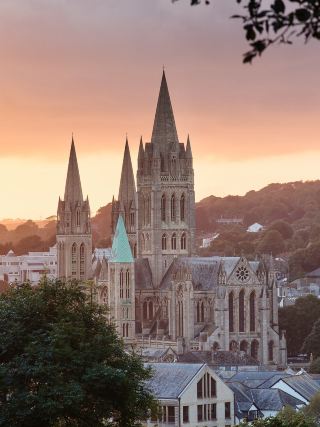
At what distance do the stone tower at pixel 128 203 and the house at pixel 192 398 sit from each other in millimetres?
67724

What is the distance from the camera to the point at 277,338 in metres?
126

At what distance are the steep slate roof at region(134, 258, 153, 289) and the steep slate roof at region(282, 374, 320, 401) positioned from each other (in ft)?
143

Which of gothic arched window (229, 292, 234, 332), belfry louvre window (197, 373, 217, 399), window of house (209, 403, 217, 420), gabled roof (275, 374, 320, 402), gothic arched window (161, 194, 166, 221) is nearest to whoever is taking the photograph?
belfry louvre window (197, 373, 217, 399)

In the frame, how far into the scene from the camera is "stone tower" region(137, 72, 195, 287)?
13438 cm

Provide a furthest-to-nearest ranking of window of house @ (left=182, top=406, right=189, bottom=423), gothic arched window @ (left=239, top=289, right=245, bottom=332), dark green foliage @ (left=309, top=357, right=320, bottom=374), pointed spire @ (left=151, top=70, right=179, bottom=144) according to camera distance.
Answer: pointed spire @ (left=151, top=70, right=179, bottom=144) → gothic arched window @ (left=239, top=289, right=245, bottom=332) → dark green foliage @ (left=309, top=357, right=320, bottom=374) → window of house @ (left=182, top=406, right=189, bottom=423)

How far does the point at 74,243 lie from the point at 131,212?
5.89m

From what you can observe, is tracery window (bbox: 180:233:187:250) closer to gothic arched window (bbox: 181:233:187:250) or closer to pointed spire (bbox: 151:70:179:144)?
gothic arched window (bbox: 181:233:187:250)

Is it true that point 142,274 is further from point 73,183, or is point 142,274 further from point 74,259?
point 73,183

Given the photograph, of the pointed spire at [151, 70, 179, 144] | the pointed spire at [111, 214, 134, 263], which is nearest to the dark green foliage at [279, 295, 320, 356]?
the pointed spire at [111, 214, 134, 263]

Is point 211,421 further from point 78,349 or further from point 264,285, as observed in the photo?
point 264,285

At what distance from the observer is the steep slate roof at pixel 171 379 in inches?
2643

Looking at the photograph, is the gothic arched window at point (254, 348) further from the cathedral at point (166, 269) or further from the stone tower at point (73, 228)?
the stone tower at point (73, 228)

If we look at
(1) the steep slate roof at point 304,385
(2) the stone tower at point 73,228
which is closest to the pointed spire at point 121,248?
(2) the stone tower at point 73,228

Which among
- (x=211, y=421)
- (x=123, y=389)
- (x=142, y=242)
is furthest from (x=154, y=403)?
(x=142, y=242)
